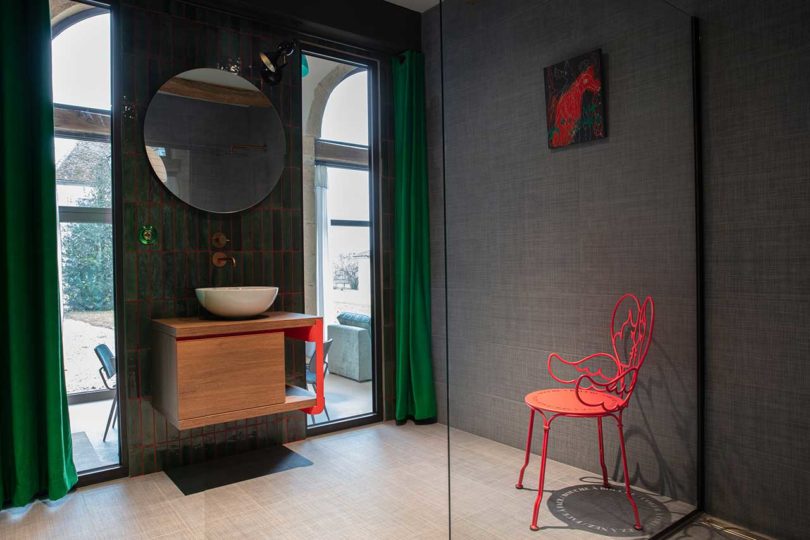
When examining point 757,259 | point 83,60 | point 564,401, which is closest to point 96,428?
point 83,60

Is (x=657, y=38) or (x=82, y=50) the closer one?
(x=657, y=38)

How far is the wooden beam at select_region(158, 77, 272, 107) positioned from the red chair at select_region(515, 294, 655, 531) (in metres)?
2.38

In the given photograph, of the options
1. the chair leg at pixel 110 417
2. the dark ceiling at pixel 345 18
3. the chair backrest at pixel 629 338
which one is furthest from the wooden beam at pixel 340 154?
the chair backrest at pixel 629 338

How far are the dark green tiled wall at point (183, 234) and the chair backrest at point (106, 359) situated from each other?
7cm

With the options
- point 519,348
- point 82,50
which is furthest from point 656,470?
point 82,50

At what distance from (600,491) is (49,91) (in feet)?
9.02

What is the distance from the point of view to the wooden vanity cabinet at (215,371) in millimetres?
2568

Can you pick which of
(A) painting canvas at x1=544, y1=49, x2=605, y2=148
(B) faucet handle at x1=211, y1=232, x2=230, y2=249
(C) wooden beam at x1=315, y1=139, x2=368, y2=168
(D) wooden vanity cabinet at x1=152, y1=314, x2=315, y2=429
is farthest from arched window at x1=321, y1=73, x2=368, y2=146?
(A) painting canvas at x1=544, y1=49, x2=605, y2=148

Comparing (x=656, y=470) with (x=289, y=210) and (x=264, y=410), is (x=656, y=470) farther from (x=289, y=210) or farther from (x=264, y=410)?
(x=289, y=210)

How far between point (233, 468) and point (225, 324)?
0.83 meters

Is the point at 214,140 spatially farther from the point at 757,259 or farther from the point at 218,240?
the point at 757,259

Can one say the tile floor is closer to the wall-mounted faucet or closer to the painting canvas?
the wall-mounted faucet

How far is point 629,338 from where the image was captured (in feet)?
5.71

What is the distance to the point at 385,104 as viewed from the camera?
381 centimetres
